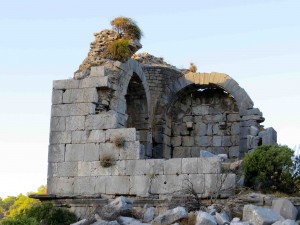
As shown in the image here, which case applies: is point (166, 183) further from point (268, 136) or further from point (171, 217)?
point (268, 136)

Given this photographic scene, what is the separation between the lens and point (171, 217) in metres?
10.9

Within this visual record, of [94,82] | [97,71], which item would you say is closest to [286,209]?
[94,82]

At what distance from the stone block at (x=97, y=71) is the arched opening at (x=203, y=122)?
15.1ft

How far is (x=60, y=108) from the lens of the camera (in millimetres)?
15148

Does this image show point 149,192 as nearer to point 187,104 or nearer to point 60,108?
point 60,108

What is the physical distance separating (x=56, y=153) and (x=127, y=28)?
13.0 ft

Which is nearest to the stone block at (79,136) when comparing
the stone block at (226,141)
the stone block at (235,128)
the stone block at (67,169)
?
the stone block at (67,169)

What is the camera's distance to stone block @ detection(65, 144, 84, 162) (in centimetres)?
1463

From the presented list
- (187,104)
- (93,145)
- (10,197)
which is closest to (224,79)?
(187,104)

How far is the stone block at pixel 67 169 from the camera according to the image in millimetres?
14602

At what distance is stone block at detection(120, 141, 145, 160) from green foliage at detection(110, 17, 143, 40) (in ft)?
11.4

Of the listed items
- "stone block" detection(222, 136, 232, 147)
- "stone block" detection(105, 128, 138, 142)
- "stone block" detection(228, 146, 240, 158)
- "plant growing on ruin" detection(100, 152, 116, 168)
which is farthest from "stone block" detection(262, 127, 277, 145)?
"plant growing on ruin" detection(100, 152, 116, 168)

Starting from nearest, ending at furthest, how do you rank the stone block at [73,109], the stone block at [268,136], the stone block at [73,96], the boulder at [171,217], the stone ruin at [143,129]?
the boulder at [171,217] < the stone ruin at [143,129] < the stone block at [73,109] < the stone block at [73,96] < the stone block at [268,136]

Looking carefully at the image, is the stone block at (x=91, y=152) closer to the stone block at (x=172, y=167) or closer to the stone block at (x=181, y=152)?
the stone block at (x=172, y=167)
